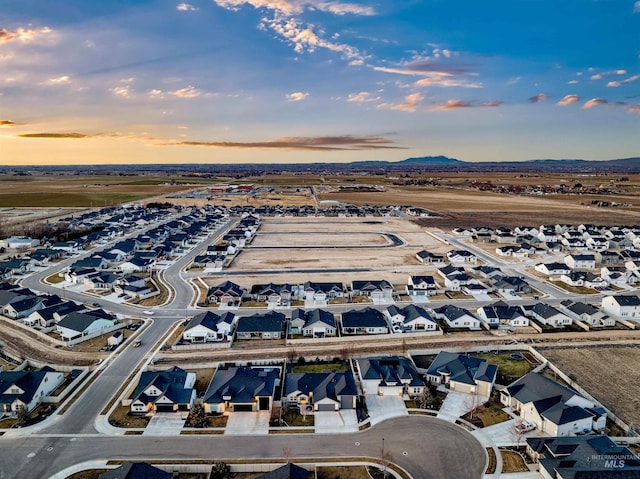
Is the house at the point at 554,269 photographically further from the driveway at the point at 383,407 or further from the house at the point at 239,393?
the house at the point at 239,393

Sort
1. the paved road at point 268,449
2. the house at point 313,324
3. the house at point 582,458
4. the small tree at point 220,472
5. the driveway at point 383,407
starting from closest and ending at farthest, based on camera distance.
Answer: the house at point 582,458 < the small tree at point 220,472 < the paved road at point 268,449 < the driveway at point 383,407 < the house at point 313,324

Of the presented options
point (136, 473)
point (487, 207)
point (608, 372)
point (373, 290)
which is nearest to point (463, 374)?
point (608, 372)

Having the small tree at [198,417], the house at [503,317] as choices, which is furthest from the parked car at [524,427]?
the small tree at [198,417]

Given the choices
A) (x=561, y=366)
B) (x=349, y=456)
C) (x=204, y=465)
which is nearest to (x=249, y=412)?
(x=204, y=465)

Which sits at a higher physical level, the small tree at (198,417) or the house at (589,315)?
the house at (589,315)

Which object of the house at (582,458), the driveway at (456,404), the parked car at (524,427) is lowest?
the parked car at (524,427)

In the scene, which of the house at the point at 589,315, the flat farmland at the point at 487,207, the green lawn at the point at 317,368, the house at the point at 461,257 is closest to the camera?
the green lawn at the point at 317,368

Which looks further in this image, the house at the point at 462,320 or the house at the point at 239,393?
the house at the point at 462,320
